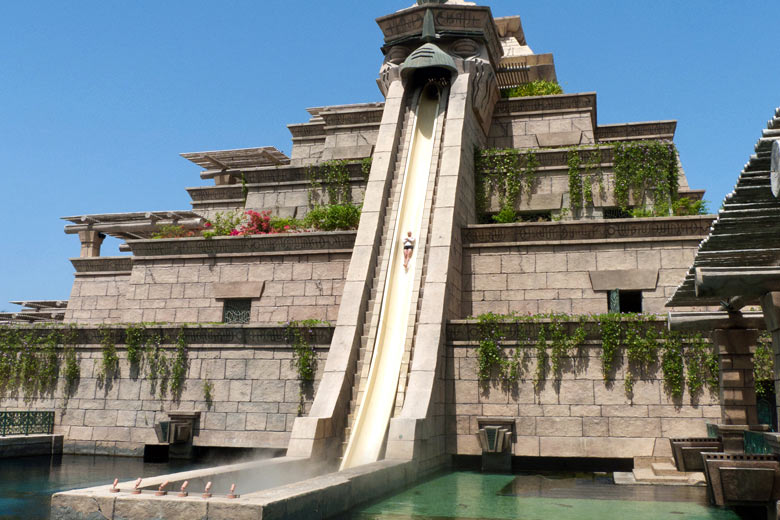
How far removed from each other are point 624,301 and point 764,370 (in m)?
4.22

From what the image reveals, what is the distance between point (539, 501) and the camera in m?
10.8

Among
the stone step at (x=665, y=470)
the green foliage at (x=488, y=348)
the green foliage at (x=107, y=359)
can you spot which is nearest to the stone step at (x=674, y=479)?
the stone step at (x=665, y=470)

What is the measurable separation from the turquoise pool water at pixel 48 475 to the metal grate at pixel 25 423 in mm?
1133

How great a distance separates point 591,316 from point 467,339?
2813mm

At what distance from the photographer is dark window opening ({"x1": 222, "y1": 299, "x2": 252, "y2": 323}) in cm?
1969

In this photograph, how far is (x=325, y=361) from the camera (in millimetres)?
16297

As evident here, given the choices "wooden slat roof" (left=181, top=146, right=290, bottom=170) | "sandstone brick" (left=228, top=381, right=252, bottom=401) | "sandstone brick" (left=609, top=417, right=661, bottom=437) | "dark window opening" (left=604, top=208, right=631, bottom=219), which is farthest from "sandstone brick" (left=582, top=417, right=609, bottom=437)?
"wooden slat roof" (left=181, top=146, right=290, bottom=170)

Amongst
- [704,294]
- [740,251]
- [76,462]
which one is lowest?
[76,462]

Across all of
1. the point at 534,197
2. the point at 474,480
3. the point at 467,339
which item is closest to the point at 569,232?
the point at 534,197

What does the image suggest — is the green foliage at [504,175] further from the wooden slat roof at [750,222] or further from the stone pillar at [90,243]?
the stone pillar at [90,243]

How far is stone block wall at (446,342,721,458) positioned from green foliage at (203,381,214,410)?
5.78 metres

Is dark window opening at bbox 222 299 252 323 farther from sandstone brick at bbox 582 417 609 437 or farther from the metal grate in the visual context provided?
sandstone brick at bbox 582 417 609 437

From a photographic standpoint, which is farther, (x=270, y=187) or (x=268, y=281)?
(x=270, y=187)

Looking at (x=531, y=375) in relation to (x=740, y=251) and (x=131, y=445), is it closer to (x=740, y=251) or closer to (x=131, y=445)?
(x=740, y=251)
